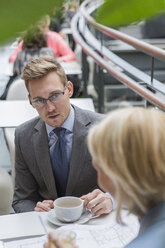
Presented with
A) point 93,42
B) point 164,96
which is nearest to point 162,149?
point 164,96

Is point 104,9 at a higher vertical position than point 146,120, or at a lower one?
higher

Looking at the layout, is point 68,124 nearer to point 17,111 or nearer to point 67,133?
point 67,133

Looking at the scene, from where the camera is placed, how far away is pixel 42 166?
6.16 ft

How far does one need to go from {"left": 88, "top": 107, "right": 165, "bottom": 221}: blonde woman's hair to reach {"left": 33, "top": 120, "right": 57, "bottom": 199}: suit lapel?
1068mm

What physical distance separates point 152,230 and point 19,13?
2.26ft

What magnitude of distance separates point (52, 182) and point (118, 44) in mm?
2919

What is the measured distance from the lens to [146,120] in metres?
0.77

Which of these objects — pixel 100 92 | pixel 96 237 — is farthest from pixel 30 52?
pixel 96 237

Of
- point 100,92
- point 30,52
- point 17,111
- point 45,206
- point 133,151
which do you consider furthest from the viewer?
point 30,52

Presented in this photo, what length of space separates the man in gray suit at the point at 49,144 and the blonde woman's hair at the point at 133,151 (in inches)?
40.9

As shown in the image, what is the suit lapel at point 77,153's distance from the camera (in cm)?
184

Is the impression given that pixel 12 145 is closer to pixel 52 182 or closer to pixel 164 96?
pixel 52 182

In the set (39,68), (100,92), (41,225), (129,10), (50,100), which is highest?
(129,10)

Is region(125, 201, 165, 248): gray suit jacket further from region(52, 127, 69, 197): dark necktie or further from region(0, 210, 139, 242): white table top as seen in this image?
region(52, 127, 69, 197): dark necktie
